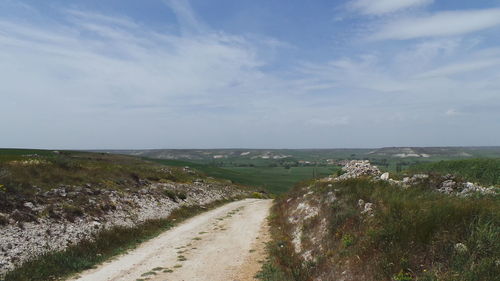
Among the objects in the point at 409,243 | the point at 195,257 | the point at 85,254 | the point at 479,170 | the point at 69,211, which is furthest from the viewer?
the point at 479,170

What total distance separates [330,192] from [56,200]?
63.1 ft

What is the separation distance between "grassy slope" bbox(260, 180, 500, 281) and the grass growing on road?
8.99 m

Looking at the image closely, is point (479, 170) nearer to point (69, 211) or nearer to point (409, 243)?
point (409, 243)

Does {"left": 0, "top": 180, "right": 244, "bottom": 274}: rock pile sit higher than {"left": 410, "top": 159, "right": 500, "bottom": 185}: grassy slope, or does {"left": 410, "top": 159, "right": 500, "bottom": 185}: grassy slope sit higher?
{"left": 410, "top": 159, "right": 500, "bottom": 185}: grassy slope

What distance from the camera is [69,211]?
20578 millimetres

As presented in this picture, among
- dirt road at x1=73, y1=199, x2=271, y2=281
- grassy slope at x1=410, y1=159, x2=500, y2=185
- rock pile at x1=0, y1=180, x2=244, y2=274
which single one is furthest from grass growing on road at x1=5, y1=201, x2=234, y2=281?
grassy slope at x1=410, y1=159, x2=500, y2=185

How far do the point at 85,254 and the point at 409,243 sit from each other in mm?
15586

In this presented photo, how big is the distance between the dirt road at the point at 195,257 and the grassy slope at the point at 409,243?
1866mm

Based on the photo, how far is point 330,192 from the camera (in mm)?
21672

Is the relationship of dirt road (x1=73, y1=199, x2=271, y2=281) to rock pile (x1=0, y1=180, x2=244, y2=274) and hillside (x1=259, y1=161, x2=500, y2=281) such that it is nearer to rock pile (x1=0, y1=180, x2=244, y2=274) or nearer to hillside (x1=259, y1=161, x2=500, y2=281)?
hillside (x1=259, y1=161, x2=500, y2=281)

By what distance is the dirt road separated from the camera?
13750 mm

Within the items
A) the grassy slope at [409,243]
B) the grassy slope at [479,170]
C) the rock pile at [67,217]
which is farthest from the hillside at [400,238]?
the rock pile at [67,217]

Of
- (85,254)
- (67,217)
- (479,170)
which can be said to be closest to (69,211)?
(67,217)

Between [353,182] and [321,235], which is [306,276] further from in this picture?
[353,182]
